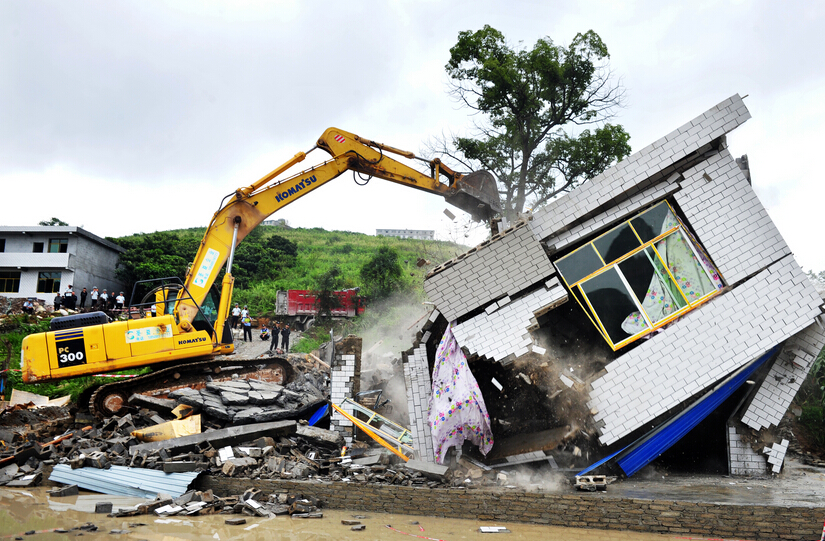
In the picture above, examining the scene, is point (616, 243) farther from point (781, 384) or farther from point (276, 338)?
point (276, 338)

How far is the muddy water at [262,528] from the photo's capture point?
707 centimetres

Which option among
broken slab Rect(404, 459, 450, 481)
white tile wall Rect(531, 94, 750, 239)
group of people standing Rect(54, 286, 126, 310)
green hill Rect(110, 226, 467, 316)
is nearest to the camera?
broken slab Rect(404, 459, 450, 481)

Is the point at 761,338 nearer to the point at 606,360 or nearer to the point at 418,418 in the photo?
the point at 606,360

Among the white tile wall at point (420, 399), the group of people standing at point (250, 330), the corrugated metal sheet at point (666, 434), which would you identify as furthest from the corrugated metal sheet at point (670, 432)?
the group of people standing at point (250, 330)

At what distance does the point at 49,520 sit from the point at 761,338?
36.5ft

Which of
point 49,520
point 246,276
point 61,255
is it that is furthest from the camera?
point 246,276

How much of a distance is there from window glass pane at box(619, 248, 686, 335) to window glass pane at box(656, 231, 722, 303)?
0.15 metres

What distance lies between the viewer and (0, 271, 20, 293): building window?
31.2 m

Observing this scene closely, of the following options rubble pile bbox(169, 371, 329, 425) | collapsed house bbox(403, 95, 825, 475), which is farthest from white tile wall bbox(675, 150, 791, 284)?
rubble pile bbox(169, 371, 329, 425)

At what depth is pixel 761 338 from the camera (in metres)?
9.34

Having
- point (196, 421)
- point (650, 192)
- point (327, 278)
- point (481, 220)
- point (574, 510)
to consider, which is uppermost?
point (327, 278)

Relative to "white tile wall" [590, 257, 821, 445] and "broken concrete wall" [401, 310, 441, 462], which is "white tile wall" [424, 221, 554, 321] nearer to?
"broken concrete wall" [401, 310, 441, 462]

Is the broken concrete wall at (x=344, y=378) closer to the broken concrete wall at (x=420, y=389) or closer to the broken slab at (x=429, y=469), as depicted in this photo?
the broken concrete wall at (x=420, y=389)

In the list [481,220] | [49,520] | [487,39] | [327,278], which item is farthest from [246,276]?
[49,520]
